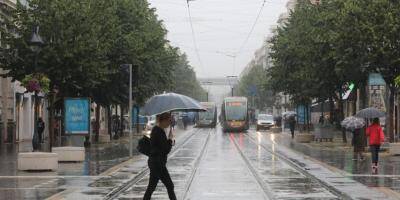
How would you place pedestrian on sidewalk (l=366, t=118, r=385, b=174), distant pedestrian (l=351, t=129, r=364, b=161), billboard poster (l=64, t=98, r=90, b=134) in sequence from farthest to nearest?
billboard poster (l=64, t=98, r=90, b=134) < distant pedestrian (l=351, t=129, r=364, b=161) < pedestrian on sidewalk (l=366, t=118, r=385, b=174)

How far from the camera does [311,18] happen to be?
148 ft

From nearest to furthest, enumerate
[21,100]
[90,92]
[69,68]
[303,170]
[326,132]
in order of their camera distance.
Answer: [303,170] → [69,68] → [90,92] → [326,132] → [21,100]

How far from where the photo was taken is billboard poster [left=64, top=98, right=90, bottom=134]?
32.3 m

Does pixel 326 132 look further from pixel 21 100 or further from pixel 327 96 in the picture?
pixel 21 100

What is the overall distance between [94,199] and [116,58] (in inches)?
1096

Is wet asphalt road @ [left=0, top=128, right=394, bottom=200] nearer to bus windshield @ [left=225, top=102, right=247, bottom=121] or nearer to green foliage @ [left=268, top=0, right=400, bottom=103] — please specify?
green foliage @ [left=268, top=0, right=400, bottom=103]

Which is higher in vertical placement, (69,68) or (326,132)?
(69,68)

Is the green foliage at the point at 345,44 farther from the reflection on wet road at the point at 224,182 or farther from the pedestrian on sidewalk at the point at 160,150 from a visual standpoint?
the pedestrian on sidewalk at the point at 160,150

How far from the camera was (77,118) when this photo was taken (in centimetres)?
3247

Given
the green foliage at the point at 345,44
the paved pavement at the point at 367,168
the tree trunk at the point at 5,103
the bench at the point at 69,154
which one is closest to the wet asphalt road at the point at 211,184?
the paved pavement at the point at 367,168

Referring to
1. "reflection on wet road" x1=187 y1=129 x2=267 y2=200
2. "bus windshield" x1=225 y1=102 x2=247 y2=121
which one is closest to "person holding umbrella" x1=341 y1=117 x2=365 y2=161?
"reflection on wet road" x1=187 y1=129 x2=267 y2=200

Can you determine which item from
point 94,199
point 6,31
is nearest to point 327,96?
point 6,31

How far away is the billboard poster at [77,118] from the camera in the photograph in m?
32.3

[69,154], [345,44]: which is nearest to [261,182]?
[69,154]
